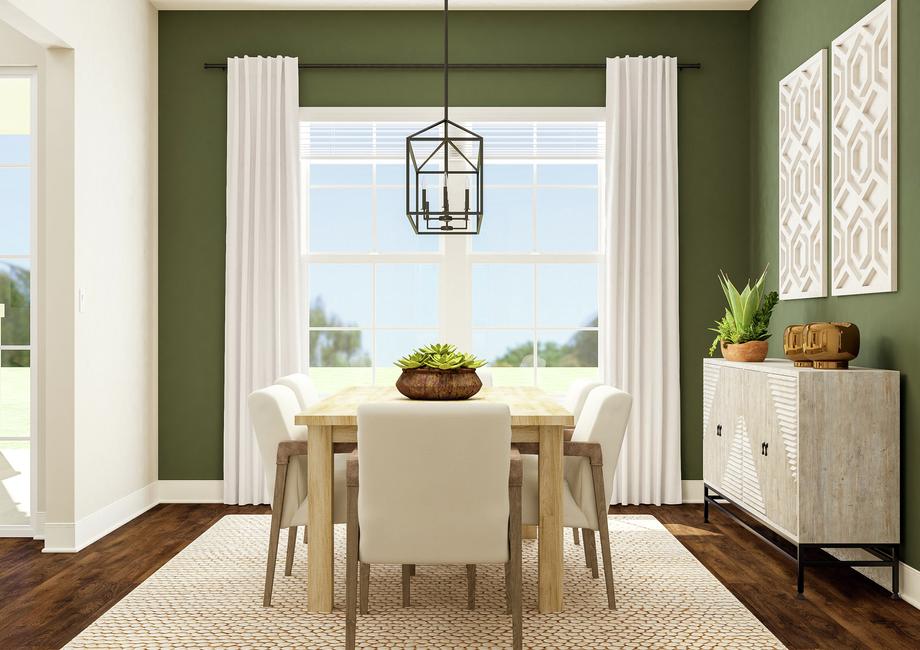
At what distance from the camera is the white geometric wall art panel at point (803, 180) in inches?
159

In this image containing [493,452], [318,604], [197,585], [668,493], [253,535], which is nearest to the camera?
[493,452]

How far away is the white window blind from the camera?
17.2 feet

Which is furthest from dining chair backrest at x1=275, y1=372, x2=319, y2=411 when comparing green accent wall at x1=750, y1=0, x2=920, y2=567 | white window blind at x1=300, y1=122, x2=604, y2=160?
green accent wall at x1=750, y1=0, x2=920, y2=567

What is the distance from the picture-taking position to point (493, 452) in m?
2.58

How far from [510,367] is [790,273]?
1.86 metres

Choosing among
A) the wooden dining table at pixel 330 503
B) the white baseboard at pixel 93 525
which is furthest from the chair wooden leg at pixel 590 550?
the white baseboard at pixel 93 525

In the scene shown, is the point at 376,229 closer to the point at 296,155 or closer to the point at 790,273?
the point at 296,155

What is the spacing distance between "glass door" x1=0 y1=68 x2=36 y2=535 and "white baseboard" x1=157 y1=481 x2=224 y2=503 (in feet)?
3.21

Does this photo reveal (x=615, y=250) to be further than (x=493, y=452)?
Yes

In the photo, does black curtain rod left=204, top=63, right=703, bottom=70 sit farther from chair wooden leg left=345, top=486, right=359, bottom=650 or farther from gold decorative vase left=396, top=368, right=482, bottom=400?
chair wooden leg left=345, top=486, right=359, bottom=650

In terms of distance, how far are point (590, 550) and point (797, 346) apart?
Answer: 1.34 m

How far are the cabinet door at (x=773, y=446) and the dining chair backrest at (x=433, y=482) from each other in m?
1.47

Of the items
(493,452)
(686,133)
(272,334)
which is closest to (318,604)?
(493,452)

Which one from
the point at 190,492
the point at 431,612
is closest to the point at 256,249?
the point at 190,492
